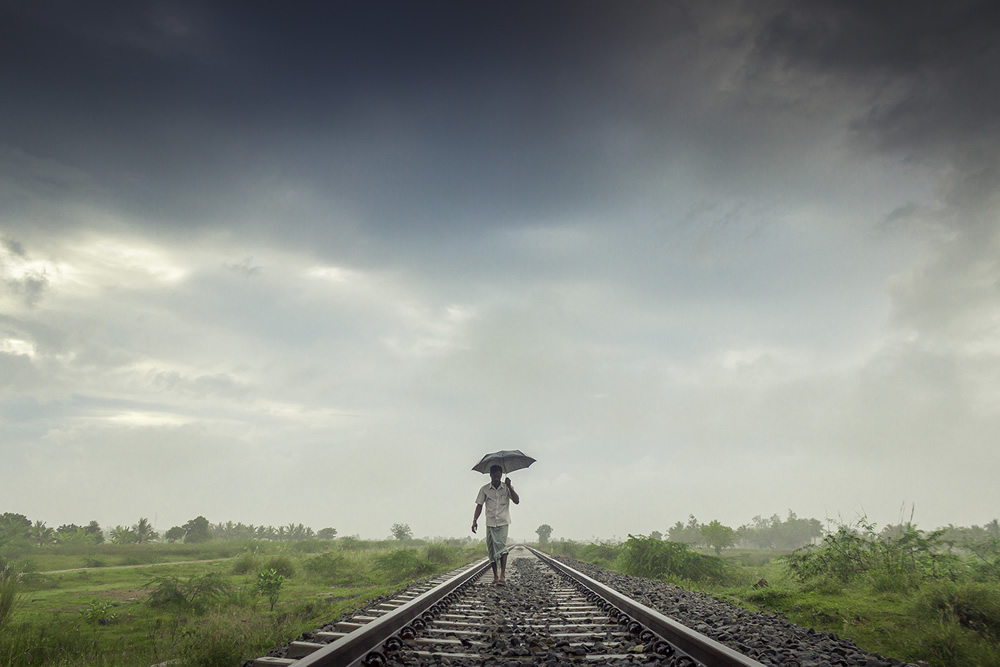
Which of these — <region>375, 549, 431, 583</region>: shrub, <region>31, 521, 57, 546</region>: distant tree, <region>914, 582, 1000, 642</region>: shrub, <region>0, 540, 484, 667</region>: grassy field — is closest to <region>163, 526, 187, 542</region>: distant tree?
<region>31, 521, 57, 546</region>: distant tree

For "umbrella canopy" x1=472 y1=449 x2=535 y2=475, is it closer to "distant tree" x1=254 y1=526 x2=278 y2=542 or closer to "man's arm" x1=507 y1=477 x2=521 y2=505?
"man's arm" x1=507 y1=477 x2=521 y2=505

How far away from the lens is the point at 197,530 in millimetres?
59781

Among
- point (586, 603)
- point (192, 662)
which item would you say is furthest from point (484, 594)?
point (192, 662)

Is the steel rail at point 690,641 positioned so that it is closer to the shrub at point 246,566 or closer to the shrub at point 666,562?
the shrub at point 666,562

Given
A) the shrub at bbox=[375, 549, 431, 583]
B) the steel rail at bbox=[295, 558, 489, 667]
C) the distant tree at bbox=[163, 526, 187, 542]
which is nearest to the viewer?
the steel rail at bbox=[295, 558, 489, 667]

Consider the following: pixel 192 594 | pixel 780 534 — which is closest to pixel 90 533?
pixel 192 594

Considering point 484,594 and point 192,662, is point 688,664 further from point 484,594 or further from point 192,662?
point 484,594

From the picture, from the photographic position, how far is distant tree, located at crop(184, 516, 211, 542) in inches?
2239

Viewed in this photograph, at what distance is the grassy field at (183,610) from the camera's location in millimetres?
5043

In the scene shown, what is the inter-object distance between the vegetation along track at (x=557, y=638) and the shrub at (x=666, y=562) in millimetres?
7407

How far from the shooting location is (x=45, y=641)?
18.7ft

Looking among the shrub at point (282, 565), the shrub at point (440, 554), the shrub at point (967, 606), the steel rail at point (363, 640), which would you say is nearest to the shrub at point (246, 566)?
the shrub at point (282, 565)

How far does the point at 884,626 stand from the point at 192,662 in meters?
7.04

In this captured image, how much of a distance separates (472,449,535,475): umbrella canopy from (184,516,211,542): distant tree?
59.1 metres
